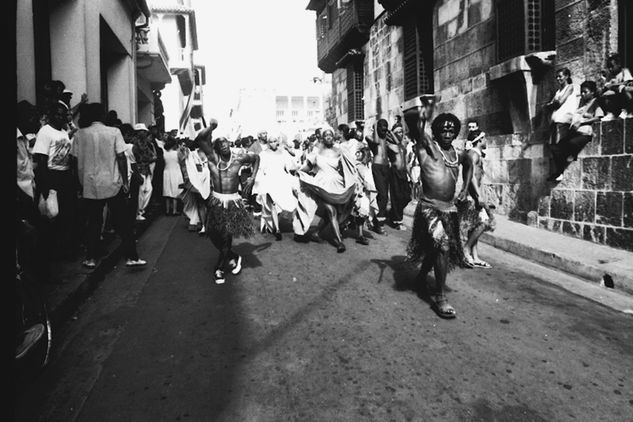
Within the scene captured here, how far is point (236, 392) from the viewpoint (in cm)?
280

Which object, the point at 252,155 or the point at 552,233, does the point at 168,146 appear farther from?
the point at 552,233

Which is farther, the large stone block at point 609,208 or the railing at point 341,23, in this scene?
the railing at point 341,23

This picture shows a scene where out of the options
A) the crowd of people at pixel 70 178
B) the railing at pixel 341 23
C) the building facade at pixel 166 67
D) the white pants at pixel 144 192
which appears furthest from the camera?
the railing at pixel 341 23

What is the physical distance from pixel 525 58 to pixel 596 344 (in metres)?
6.44

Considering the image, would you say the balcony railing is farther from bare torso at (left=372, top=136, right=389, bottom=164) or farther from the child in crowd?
the child in crowd

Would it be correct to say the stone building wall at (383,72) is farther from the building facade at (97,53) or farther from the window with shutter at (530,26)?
the building facade at (97,53)

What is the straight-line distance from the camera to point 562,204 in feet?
25.4

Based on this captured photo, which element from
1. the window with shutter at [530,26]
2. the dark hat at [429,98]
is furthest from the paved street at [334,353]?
the dark hat at [429,98]

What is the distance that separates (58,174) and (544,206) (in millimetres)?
7461

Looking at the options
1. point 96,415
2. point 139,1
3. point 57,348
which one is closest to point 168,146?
point 139,1

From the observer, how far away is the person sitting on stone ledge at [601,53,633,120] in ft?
21.1

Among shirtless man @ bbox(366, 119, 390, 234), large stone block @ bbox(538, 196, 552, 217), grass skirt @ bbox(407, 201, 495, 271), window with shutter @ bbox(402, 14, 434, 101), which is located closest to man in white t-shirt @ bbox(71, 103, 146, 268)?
grass skirt @ bbox(407, 201, 495, 271)

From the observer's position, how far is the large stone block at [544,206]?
813cm

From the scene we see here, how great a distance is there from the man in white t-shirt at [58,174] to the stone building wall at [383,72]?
447 inches
